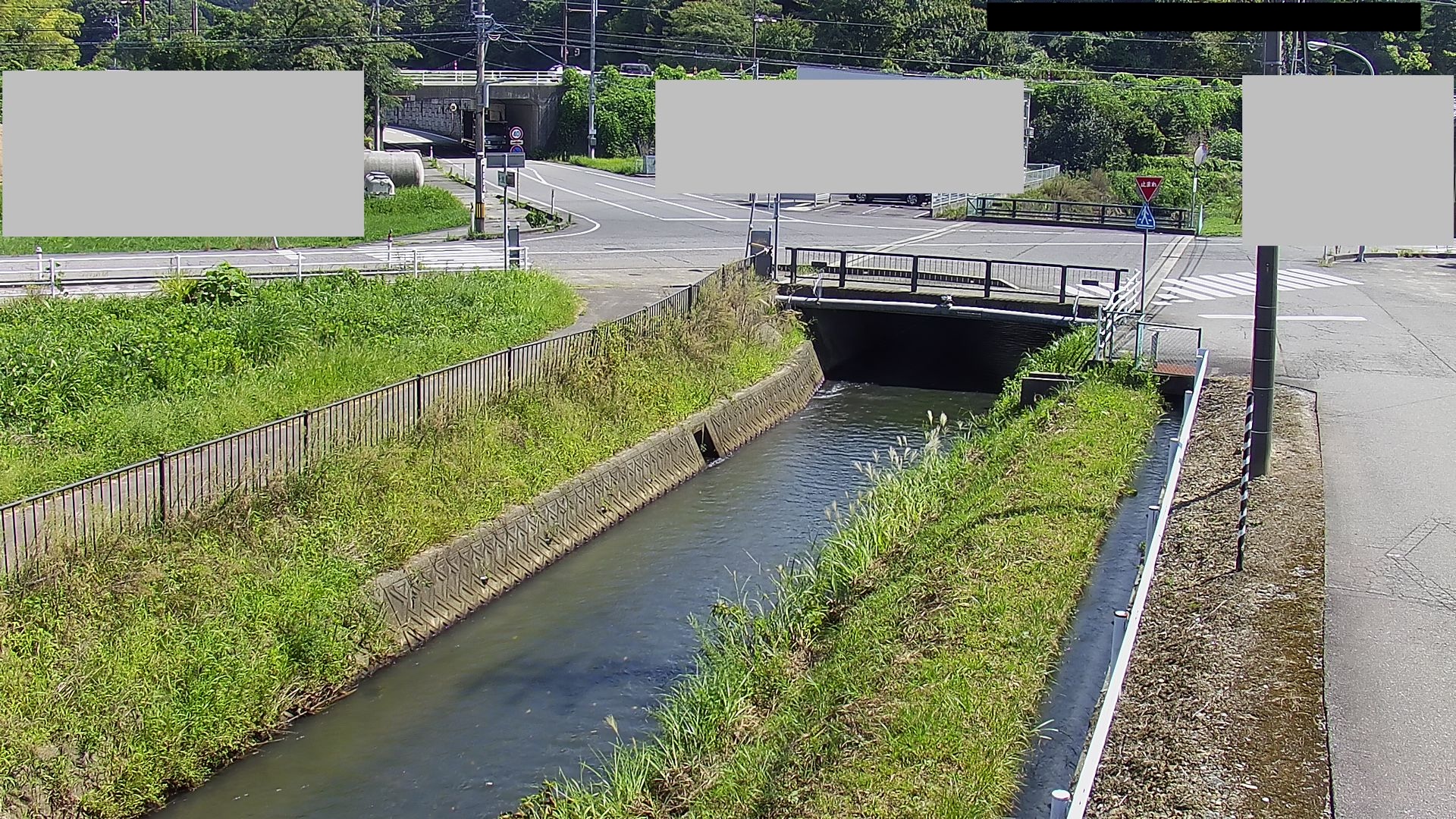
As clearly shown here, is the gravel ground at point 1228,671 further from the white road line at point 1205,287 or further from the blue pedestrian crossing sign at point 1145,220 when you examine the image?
the white road line at point 1205,287

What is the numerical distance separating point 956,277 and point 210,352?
15.9 meters

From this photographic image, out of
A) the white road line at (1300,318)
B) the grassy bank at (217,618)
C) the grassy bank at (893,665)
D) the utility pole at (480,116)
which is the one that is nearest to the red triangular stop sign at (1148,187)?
the white road line at (1300,318)

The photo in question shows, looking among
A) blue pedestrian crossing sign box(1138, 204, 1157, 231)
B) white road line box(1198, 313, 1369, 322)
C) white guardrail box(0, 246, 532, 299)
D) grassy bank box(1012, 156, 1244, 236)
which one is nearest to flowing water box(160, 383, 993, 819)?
blue pedestrian crossing sign box(1138, 204, 1157, 231)

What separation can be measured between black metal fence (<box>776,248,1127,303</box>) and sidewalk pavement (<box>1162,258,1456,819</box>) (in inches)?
91.0

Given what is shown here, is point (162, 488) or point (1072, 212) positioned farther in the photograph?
point (1072, 212)

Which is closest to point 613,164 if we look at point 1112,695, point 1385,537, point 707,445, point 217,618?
point 707,445

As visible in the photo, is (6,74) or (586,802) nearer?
(586,802)

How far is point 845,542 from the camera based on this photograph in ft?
46.9

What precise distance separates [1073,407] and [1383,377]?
5501 mm

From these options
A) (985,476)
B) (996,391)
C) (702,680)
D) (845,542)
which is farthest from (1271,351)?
(996,391)

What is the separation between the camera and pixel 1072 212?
4672cm

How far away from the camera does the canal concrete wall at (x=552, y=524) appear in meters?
13.5

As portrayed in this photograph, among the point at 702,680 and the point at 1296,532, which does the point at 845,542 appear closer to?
the point at 702,680

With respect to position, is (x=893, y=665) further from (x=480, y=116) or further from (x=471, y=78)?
(x=471, y=78)
